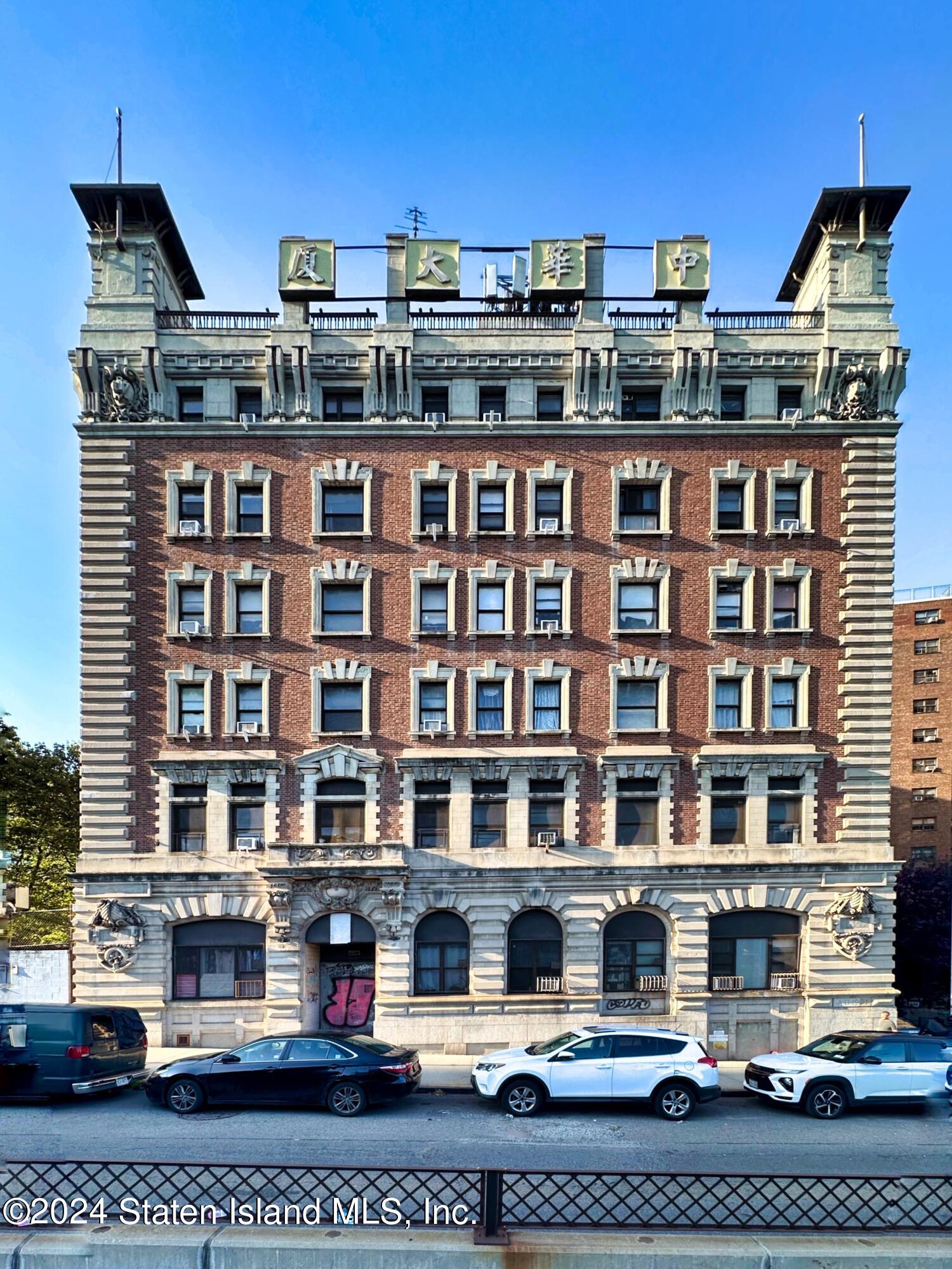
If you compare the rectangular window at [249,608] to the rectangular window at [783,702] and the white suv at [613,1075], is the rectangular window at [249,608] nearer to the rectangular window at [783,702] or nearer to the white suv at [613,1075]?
the white suv at [613,1075]

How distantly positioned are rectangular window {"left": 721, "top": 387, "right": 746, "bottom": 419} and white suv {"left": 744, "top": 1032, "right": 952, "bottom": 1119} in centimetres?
1666

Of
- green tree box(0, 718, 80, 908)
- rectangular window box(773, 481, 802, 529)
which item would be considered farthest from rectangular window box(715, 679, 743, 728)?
green tree box(0, 718, 80, 908)

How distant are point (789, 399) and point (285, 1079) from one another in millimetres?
22065

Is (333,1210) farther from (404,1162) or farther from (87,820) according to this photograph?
(87,820)

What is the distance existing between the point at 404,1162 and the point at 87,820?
46.1 ft

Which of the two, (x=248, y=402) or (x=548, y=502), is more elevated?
(x=248, y=402)

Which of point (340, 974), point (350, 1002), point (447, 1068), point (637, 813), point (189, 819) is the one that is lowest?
point (447, 1068)

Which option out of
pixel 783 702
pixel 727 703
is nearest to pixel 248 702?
pixel 727 703

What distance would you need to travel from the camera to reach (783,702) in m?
25.0

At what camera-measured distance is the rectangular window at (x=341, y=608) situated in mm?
24953

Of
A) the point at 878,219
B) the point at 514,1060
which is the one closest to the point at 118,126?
the point at 878,219

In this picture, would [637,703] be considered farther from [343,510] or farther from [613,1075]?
[613,1075]

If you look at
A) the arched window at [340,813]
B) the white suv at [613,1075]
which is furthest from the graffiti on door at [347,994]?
the white suv at [613,1075]

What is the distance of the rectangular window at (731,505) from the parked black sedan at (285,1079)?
16665 millimetres
